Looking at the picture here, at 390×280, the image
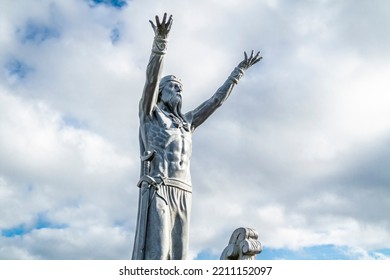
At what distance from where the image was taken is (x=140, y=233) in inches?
480

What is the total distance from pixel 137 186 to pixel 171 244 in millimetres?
1294

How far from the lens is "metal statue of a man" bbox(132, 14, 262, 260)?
12.2m

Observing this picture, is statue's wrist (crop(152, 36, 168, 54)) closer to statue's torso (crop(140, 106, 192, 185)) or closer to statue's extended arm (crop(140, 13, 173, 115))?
statue's extended arm (crop(140, 13, 173, 115))

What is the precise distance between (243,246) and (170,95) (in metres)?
3.33

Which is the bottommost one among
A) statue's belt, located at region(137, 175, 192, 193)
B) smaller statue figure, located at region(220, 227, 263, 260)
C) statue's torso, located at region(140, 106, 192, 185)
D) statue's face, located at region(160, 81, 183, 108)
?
smaller statue figure, located at region(220, 227, 263, 260)

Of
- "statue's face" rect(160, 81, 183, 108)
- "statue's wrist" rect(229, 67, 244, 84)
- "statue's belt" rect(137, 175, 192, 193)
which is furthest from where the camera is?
"statue's wrist" rect(229, 67, 244, 84)

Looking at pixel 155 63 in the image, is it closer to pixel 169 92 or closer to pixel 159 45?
Result: pixel 159 45

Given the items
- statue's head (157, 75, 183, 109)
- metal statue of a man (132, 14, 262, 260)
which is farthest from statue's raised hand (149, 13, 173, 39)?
statue's head (157, 75, 183, 109)

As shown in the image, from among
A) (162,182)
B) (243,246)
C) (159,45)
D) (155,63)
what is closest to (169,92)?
(155,63)

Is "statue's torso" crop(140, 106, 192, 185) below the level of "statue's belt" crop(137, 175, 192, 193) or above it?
above

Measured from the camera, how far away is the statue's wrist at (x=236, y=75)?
1422 centimetres

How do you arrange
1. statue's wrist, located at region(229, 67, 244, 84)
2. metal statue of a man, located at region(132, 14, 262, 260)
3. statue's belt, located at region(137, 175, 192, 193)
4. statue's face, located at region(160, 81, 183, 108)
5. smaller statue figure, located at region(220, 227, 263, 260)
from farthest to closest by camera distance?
statue's wrist, located at region(229, 67, 244, 84) → statue's face, located at region(160, 81, 183, 108) → smaller statue figure, located at region(220, 227, 263, 260) → statue's belt, located at region(137, 175, 192, 193) → metal statue of a man, located at region(132, 14, 262, 260)
